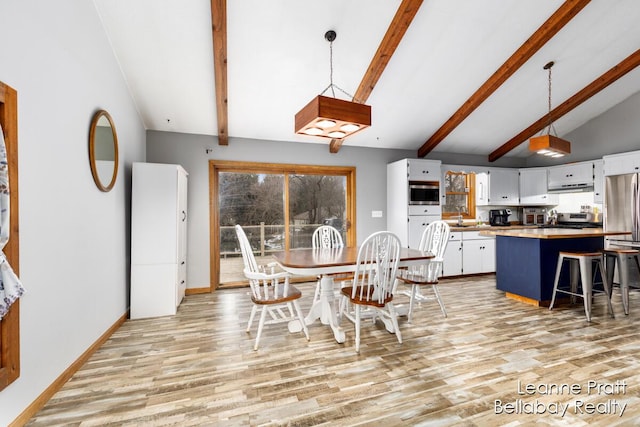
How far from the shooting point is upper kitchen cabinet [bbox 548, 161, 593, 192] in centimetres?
531

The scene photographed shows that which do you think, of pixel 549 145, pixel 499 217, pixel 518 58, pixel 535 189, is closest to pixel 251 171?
pixel 518 58

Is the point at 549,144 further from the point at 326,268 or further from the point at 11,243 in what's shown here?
the point at 11,243

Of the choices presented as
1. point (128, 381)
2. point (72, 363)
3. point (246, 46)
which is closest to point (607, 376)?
point (128, 381)

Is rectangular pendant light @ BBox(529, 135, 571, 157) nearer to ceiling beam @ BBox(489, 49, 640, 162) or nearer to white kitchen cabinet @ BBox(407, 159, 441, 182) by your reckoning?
ceiling beam @ BBox(489, 49, 640, 162)

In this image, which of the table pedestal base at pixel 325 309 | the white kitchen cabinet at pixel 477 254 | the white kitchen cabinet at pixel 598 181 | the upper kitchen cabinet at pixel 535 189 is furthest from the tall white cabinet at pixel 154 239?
the white kitchen cabinet at pixel 598 181

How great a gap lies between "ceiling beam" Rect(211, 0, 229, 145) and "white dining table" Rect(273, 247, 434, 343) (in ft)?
6.60

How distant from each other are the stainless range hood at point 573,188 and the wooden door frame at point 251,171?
381 cm

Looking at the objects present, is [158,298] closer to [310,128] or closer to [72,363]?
[72,363]

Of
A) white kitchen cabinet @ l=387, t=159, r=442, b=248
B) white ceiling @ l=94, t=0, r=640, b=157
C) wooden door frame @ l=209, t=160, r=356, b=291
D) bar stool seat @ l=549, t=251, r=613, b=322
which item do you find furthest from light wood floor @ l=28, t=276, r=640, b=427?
white ceiling @ l=94, t=0, r=640, b=157

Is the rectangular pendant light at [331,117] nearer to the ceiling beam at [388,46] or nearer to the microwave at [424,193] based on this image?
the ceiling beam at [388,46]

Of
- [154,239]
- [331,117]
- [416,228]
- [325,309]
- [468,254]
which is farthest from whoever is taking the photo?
[468,254]

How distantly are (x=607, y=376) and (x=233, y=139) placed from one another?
190 inches

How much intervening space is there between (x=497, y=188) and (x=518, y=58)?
2.97 meters

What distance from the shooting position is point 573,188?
216 inches
